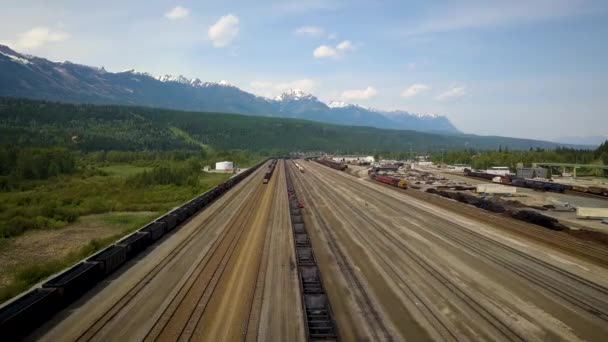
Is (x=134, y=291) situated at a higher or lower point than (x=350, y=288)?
lower

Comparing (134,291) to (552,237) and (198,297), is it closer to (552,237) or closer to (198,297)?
(198,297)

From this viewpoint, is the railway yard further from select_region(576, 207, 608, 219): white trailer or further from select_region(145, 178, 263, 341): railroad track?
select_region(576, 207, 608, 219): white trailer

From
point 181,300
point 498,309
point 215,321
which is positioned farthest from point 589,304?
point 181,300

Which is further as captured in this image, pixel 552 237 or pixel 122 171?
pixel 122 171

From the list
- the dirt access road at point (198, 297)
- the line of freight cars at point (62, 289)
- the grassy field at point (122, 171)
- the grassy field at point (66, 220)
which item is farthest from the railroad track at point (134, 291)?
the grassy field at point (122, 171)

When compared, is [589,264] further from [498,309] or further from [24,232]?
[24,232]

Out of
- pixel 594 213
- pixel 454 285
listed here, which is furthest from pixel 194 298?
pixel 594 213

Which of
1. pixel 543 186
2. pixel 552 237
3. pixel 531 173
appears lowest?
pixel 552 237
